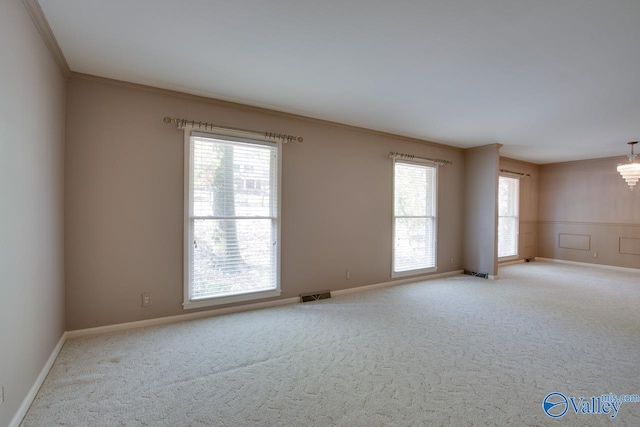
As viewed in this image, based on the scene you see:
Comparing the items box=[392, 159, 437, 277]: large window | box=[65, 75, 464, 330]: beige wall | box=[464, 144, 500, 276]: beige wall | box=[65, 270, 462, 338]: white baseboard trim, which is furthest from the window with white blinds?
box=[65, 75, 464, 330]: beige wall

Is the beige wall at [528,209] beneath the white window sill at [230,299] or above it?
above

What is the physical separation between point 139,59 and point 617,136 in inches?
266

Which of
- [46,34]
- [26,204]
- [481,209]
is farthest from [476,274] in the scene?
[46,34]

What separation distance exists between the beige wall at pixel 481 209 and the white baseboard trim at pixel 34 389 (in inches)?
243

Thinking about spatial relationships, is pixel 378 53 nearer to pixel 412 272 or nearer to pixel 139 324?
pixel 139 324

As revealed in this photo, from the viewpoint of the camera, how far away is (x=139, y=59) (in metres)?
2.63

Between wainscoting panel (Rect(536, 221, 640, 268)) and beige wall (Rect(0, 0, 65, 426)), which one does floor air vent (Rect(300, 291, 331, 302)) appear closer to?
beige wall (Rect(0, 0, 65, 426))

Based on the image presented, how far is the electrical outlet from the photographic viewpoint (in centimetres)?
319

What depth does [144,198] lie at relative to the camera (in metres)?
3.18

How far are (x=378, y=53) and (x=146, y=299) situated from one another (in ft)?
10.7

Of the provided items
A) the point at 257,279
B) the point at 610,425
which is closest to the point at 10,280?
the point at 257,279

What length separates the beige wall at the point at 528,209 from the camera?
7.40 m

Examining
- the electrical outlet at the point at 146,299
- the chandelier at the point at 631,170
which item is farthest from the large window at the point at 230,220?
the chandelier at the point at 631,170

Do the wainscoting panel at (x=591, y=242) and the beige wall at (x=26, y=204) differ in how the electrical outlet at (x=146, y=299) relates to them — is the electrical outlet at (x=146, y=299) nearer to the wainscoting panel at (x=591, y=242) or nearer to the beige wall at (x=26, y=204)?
the beige wall at (x=26, y=204)
